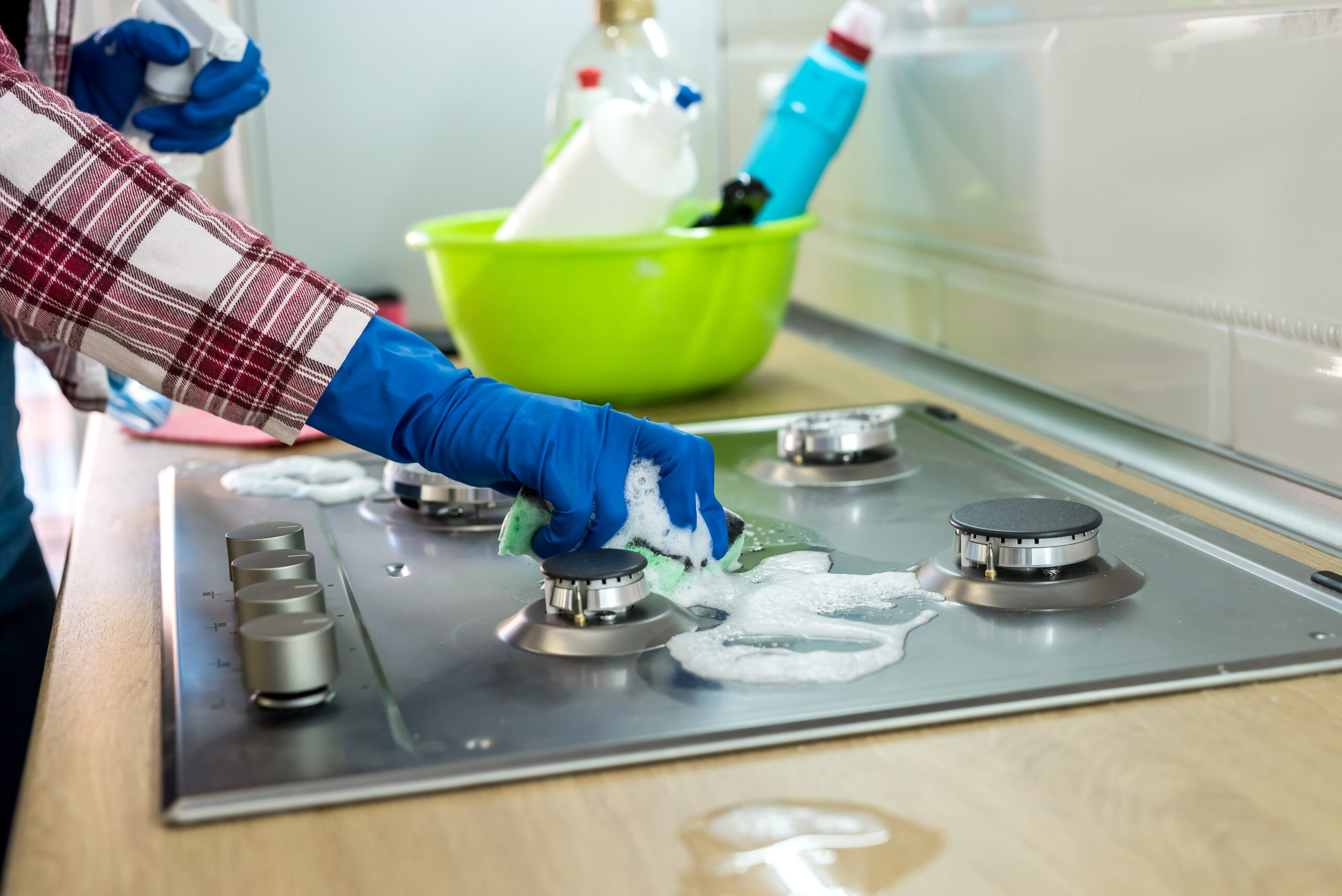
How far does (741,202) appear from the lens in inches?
48.3

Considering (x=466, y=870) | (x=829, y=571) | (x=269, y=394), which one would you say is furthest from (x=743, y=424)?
(x=466, y=870)

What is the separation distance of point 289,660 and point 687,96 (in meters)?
0.71

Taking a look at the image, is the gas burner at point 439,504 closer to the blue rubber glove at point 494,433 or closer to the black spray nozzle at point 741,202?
the blue rubber glove at point 494,433

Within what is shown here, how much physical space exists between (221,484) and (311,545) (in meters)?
0.20

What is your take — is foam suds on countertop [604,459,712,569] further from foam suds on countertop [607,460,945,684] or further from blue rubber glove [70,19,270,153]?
blue rubber glove [70,19,270,153]

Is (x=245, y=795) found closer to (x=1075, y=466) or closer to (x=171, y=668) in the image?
(x=171, y=668)

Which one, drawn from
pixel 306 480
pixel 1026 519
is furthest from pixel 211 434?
pixel 1026 519

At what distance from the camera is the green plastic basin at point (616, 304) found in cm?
116

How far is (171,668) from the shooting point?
2.10ft

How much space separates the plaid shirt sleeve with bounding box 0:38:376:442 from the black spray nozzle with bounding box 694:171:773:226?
571 millimetres

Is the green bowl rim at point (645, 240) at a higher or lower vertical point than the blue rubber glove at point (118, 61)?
lower

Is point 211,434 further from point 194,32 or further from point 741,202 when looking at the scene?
point 741,202

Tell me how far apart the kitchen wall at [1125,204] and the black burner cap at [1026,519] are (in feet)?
0.73

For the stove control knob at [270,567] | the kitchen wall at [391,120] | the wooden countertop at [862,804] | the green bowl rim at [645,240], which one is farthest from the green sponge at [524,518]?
the kitchen wall at [391,120]
